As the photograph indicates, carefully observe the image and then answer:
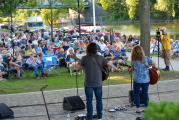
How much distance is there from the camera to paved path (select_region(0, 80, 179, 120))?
31.5 feet

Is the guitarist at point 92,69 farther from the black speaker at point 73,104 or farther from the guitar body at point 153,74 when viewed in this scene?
the black speaker at point 73,104

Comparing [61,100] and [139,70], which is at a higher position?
[139,70]

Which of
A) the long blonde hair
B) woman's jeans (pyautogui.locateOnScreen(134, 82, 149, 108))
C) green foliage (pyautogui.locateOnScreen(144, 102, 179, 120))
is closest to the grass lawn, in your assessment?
woman's jeans (pyautogui.locateOnScreen(134, 82, 149, 108))

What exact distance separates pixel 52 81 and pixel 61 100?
4.48 m

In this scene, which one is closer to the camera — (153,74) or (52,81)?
(153,74)

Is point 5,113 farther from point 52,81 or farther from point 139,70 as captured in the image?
point 52,81

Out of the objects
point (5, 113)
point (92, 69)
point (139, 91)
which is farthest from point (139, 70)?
point (5, 113)

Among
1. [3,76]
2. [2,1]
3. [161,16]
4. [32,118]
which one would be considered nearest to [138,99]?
[32,118]

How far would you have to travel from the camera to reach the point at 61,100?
1142cm

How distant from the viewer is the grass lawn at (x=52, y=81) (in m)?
13.9

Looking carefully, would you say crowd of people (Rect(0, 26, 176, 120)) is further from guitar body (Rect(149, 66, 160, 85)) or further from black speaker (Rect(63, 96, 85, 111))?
black speaker (Rect(63, 96, 85, 111))

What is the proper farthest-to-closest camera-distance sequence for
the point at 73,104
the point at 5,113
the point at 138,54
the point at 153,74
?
the point at 73,104 < the point at 153,74 < the point at 5,113 < the point at 138,54

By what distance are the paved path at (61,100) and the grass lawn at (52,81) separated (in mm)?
1042

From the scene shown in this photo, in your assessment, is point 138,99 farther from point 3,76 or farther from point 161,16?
point 161,16
